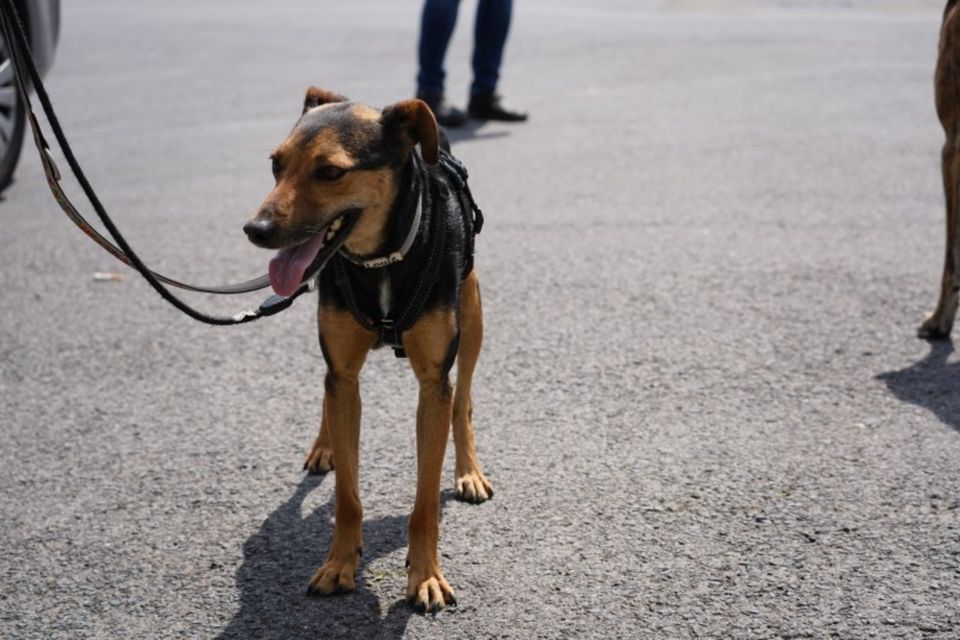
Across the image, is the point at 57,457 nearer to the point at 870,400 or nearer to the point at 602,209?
the point at 870,400

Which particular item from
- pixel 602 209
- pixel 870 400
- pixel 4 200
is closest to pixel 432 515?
pixel 870 400

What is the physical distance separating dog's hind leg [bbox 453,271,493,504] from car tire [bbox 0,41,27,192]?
4.83 m

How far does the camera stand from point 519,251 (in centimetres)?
663

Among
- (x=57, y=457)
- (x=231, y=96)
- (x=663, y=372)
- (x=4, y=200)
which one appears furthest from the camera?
(x=231, y=96)

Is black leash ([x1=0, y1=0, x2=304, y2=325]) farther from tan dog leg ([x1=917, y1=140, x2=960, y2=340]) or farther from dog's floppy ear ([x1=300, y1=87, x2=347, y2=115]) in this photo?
tan dog leg ([x1=917, y1=140, x2=960, y2=340])

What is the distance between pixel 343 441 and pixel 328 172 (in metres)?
0.88

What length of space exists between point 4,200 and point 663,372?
16.6ft

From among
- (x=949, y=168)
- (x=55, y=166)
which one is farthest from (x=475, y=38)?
(x=55, y=166)

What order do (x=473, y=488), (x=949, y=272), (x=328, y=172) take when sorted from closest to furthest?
1. (x=328, y=172)
2. (x=473, y=488)
3. (x=949, y=272)

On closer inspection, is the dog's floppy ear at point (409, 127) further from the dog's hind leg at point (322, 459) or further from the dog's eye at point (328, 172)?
the dog's hind leg at point (322, 459)

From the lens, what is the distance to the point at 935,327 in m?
5.29

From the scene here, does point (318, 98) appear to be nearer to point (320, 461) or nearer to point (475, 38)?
point (320, 461)

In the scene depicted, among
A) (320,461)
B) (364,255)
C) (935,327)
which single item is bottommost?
(320,461)

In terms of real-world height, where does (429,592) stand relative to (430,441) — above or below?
below
